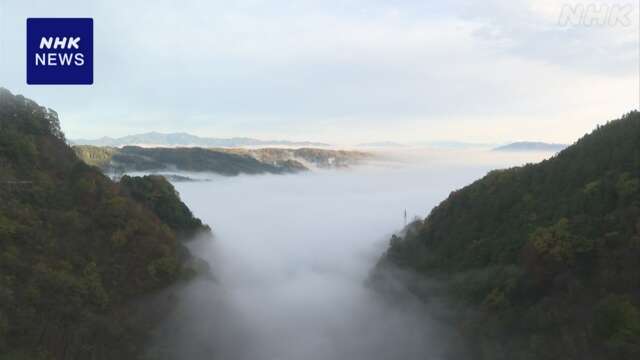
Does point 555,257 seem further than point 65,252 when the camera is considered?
No

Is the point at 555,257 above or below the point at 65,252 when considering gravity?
above

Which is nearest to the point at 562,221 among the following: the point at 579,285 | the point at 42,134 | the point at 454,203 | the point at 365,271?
the point at 579,285

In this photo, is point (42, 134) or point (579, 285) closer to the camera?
point (579, 285)

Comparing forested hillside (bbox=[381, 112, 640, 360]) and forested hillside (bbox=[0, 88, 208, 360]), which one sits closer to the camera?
forested hillside (bbox=[381, 112, 640, 360])

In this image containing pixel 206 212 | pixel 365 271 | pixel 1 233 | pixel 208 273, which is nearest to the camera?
pixel 1 233

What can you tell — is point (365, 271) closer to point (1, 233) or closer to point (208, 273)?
point (208, 273)
